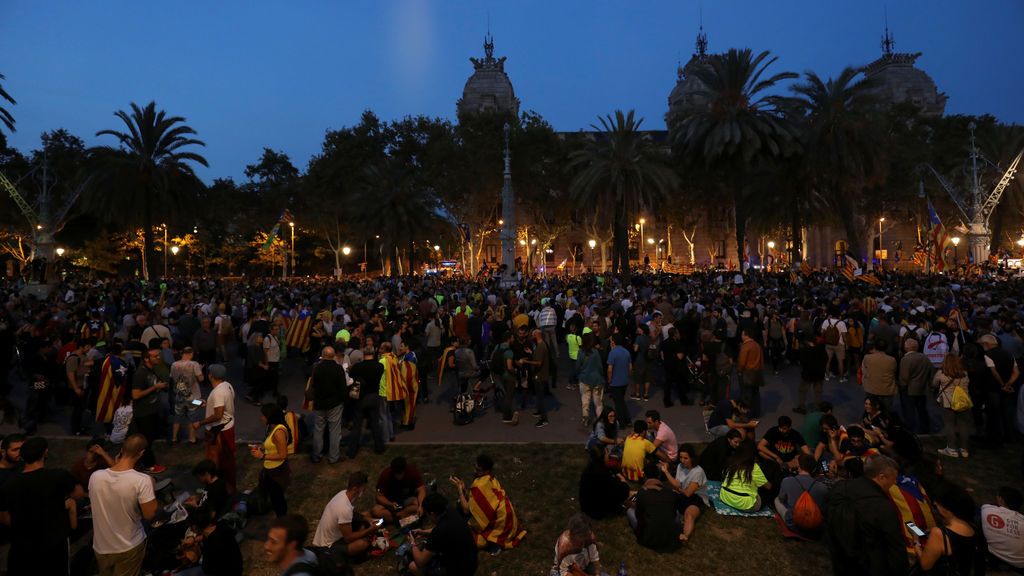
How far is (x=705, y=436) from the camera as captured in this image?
357 inches

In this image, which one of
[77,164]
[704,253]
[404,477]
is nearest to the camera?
[404,477]

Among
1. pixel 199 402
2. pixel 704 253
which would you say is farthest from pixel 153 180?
pixel 704 253

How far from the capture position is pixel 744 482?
656 cm

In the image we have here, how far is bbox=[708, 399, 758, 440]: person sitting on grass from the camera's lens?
688cm

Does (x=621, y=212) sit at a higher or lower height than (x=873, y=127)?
lower

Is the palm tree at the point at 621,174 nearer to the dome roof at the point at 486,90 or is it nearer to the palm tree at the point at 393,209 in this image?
the palm tree at the point at 393,209

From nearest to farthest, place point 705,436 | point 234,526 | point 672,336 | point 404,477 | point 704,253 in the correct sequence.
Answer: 1. point 234,526
2. point 404,477
3. point 705,436
4. point 672,336
5. point 704,253

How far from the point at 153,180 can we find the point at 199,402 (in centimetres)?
2913

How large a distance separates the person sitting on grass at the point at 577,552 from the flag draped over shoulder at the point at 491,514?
103 cm

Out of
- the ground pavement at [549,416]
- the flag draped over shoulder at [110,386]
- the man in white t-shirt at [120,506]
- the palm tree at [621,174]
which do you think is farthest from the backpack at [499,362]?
the palm tree at [621,174]

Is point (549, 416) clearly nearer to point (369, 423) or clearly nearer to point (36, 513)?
point (369, 423)

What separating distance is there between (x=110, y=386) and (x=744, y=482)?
8.68 meters

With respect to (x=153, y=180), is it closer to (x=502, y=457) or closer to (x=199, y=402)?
(x=199, y=402)

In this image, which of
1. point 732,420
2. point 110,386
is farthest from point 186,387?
point 732,420
